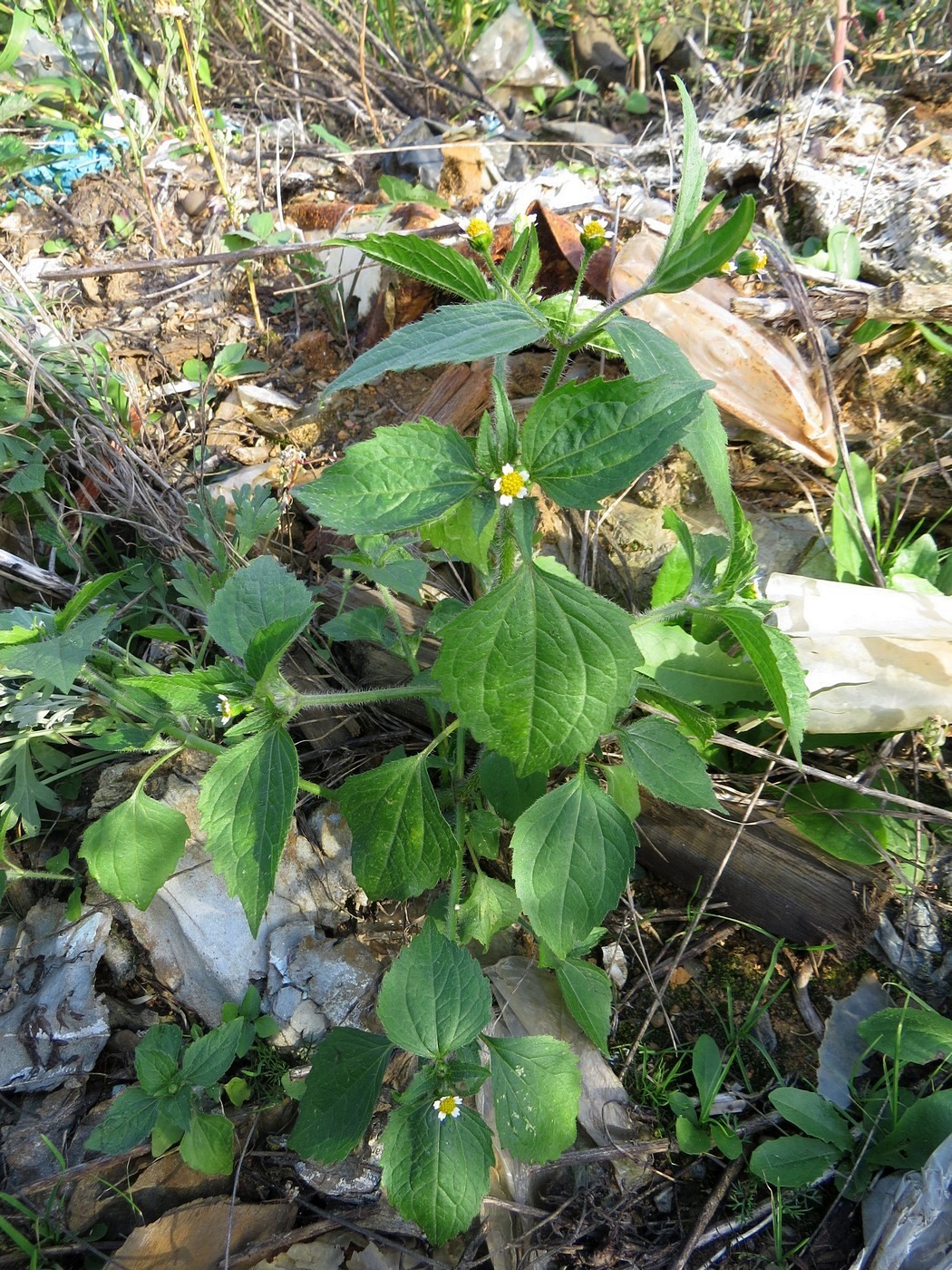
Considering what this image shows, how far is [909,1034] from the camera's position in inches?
63.2

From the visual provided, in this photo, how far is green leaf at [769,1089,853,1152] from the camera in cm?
157

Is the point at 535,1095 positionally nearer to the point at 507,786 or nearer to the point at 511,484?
the point at 507,786

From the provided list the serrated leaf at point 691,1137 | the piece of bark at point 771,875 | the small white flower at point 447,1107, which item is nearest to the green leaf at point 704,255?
the piece of bark at point 771,875

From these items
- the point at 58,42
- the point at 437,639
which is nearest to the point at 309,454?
the point at 437,639

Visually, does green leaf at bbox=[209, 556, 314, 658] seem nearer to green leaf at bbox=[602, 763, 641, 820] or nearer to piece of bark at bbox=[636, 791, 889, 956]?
green leaf at bbox=[602, 763, 641, 820]

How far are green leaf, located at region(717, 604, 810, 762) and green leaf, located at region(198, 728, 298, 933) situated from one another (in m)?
0.84

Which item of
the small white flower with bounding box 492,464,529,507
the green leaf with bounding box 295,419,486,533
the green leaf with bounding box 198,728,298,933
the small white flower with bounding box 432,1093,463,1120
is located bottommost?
the small white flower with bounding box 432,1093,463,1120

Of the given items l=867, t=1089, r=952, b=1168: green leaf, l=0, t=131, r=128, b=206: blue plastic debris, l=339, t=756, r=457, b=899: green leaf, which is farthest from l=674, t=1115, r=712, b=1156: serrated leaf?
l=0, t=131, r=128, b=206: blue plastic debris

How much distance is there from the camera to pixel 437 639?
216 centimetres

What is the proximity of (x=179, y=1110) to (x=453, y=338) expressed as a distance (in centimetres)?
156

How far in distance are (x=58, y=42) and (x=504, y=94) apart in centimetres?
233

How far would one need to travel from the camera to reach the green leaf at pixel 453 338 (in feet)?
3.61

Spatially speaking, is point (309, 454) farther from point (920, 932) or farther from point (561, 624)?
point (920, 932)

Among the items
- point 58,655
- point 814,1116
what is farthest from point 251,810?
point 814,1116
